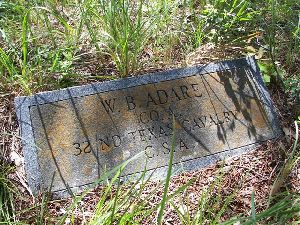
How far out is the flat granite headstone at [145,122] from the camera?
1724 millimetres

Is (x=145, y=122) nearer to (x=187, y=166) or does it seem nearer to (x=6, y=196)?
(x=187, y=166)

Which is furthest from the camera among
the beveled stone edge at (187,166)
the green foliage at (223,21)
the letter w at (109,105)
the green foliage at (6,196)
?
the green foliage at (223,21)

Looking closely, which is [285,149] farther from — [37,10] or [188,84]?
[37,10]

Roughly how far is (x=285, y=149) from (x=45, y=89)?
139cm

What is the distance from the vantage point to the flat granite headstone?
172cm

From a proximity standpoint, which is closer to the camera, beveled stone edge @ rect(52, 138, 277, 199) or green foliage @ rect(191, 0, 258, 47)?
beveled stone edge @ rect(52, 138, 277, 199)

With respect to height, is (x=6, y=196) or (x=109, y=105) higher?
(x=109, y=105)

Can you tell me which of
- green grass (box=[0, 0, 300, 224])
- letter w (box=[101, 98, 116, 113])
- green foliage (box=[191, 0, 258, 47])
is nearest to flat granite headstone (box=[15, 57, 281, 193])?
letter w (box=[101, 98, 116, 113])

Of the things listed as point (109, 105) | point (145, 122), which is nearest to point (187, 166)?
point (145, 122)

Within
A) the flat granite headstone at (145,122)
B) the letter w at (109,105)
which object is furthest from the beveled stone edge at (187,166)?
the letter w at (109,105)

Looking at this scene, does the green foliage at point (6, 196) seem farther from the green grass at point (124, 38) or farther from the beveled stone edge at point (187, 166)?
the beveled stone edge at point (187, 166)

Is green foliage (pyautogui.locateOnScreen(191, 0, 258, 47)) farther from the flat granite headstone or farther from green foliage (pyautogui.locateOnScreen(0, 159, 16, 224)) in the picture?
green foliage (pyautogui.locateOnScreen(0, 159, 16, 224))

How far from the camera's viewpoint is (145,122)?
1.87m

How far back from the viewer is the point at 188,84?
200cm
